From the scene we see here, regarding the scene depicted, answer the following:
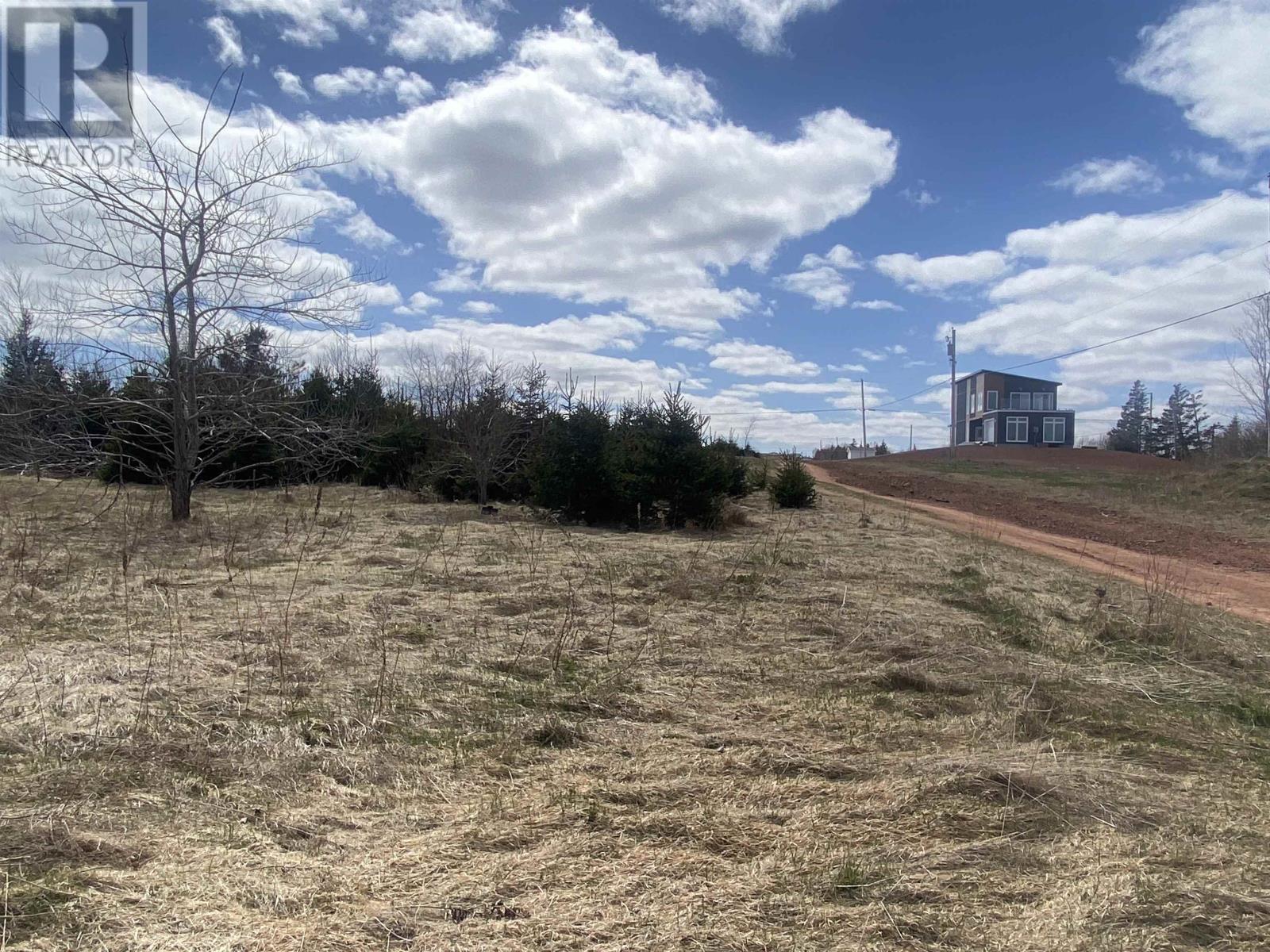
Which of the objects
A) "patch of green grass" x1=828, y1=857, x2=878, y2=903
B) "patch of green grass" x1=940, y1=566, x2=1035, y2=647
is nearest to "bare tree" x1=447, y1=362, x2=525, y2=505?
Result: "patch of green grass" x1=940, y1=566, x2=1035, y2=647

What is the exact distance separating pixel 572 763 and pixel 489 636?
2.13m

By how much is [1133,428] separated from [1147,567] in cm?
8602

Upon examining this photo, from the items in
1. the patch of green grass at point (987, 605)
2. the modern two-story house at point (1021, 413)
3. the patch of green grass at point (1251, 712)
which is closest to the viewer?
the patch of green grass at point (1251, 712)

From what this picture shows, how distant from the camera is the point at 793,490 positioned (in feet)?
56.1

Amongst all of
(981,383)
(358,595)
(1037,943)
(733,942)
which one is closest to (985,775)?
(1037,943)

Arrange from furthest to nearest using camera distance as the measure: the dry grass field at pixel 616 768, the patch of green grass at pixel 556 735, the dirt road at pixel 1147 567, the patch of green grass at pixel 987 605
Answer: the dirt road at pixel 1147 567, the patch of green grass at pixel 987 605, the patch of green grass at pixel 556 735, the dry grass field at pixel 616 768

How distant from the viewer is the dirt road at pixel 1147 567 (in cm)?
849

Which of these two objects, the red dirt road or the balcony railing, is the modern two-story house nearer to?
the balcony railing

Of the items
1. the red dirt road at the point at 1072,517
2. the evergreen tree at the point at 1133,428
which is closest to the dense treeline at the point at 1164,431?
the evergreen tree at the point at 1133,428

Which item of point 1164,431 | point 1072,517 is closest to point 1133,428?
point 1164,431

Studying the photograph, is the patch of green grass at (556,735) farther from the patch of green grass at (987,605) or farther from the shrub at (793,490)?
the shrub at (793,490)

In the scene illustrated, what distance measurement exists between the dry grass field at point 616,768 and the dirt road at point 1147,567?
5.38ft

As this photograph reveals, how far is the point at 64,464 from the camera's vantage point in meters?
10.8

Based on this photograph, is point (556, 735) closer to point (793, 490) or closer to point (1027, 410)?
point (793, 490)
